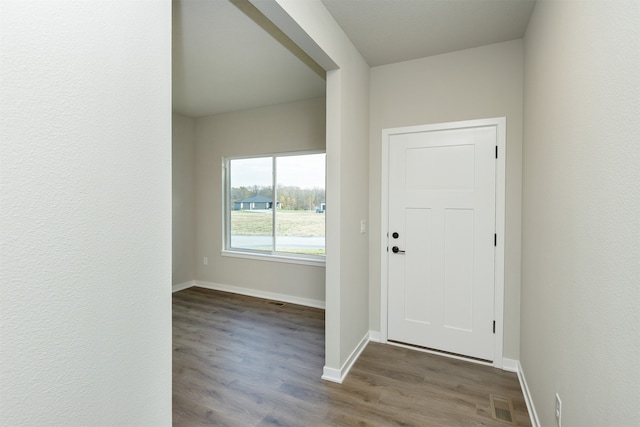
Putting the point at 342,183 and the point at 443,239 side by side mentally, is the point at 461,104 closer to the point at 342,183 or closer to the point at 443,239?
the point at 443,239

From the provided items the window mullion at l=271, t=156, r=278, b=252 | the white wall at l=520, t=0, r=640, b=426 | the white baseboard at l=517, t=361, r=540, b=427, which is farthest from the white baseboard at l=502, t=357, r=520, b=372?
Answer: the window mullion at l=271, t=156, r=278, b=252

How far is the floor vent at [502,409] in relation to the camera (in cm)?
195

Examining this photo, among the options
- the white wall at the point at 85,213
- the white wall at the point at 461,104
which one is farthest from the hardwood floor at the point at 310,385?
the white wall at the point at 85,213

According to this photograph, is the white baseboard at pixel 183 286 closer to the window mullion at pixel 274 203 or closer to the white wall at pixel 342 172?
the window mullion at pixel 274 203

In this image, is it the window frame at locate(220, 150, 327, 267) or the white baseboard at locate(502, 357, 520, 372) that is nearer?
the white baseboard at locate(502, 357, 520, 372)

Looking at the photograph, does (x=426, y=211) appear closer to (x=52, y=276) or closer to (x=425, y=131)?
(x=425, y=131)

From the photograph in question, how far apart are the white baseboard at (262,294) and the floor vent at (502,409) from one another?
2.18 meters

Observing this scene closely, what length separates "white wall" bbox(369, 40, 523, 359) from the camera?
8.19 ft

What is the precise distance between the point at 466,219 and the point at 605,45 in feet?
5.81

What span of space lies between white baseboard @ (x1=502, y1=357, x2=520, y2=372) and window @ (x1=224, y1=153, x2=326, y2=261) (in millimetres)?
2256

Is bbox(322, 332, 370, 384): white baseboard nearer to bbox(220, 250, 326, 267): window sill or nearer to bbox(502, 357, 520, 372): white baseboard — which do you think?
bbox(502, 357, 520, 372): white baseboard

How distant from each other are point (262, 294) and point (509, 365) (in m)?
2.99

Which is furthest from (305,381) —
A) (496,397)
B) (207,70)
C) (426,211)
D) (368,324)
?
(207,70)

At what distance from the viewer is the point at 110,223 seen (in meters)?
0.86
